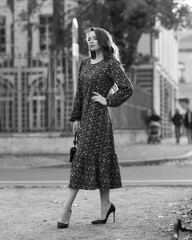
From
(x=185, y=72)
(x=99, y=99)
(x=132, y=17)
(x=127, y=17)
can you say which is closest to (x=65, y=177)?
(x=99, y=99)

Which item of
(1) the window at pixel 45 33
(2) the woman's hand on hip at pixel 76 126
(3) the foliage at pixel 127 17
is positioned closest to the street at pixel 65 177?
(2) the woman's hand on hip at pixel 76 126

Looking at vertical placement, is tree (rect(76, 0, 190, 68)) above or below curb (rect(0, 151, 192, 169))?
above

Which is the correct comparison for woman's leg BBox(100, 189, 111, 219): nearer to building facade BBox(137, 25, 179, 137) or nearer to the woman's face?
the woman's face

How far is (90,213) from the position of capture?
704cm

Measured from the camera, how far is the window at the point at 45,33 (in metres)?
33.9

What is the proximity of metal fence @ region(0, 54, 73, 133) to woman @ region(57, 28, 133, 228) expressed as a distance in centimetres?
1215

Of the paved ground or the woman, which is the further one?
the woman

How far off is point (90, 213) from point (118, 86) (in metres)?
1.64

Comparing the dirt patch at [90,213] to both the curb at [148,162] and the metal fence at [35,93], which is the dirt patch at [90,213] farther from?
the metal fence at [35,93]

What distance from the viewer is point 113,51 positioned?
6.25m

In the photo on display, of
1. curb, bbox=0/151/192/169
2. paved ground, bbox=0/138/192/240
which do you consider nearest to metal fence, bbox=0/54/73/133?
curb, bbox=0/151/192/169

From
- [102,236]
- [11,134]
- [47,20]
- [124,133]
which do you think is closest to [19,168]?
[11,134]

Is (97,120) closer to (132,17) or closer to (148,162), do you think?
(148,162)

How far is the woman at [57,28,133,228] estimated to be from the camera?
19.9 feet
